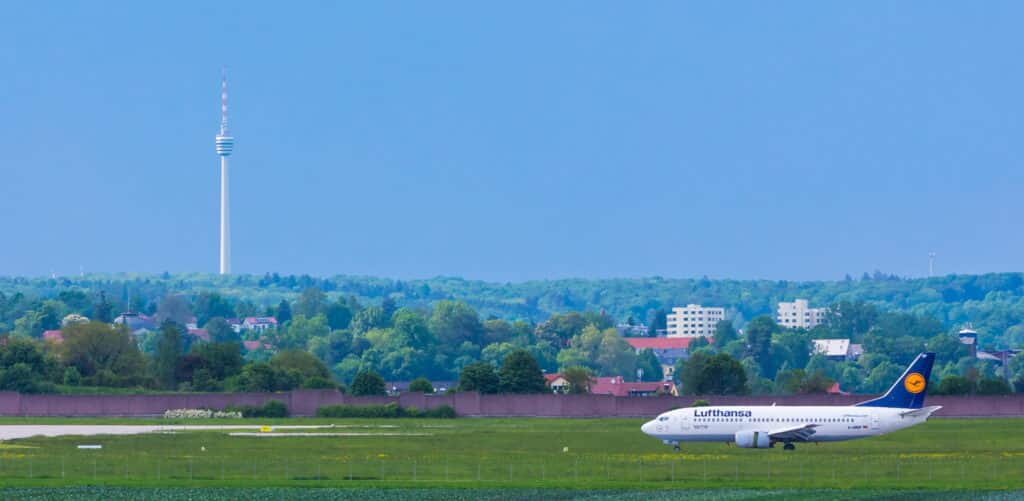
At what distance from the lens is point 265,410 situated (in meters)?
139

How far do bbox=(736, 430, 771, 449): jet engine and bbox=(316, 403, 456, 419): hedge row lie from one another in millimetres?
41368

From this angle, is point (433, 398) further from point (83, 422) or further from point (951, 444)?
point (951, 444)

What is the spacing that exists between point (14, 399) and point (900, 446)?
213 ft

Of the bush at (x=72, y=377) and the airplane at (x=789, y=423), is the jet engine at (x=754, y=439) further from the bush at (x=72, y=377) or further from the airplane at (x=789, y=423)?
the bush at (x=72, y=377)

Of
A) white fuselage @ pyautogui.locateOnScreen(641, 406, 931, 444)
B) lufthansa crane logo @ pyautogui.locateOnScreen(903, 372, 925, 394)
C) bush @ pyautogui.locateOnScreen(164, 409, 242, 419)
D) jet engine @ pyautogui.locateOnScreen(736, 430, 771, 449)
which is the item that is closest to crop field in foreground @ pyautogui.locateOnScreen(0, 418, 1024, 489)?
white fuselage @ pyautogui.locateOnScreen(641, 406, 931, 444)

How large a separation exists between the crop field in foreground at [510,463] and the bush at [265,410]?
26126mm

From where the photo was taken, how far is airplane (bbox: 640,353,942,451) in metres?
99.6

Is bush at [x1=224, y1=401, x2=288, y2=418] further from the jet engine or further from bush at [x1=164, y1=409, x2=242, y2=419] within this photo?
the jet engine

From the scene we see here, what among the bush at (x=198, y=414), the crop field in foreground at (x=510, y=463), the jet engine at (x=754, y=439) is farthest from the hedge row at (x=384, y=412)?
the jet engine at (x=754, y=439)

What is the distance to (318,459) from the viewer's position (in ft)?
297

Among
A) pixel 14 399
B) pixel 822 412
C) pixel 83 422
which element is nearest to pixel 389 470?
pixel 822 412

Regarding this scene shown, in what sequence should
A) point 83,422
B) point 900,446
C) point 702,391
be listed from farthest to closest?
point 702,391 < point 83,422 < point 900,446

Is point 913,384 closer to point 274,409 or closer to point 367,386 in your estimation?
point 274,409

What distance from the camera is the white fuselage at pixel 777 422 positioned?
328ft
